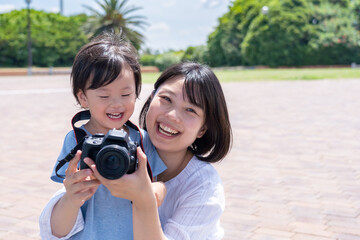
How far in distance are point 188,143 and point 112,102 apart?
0.36 meters

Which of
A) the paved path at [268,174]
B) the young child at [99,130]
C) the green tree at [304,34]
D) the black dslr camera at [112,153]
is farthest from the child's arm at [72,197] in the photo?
the green tree at [304,34]

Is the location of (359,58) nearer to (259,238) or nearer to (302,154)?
(302,154)

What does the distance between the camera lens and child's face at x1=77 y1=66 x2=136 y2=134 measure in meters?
0.56

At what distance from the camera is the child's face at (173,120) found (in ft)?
6.02

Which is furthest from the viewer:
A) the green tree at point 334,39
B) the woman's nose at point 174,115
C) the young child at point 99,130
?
the green tree at point 334,39

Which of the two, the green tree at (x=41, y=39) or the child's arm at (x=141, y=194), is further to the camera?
the green tree at (x=41, y=39)

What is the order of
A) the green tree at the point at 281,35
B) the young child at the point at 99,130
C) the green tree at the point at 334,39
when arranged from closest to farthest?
the young child at the point at 99,130, the green tree at the point at 334,39, the green tree at the point at 281,35

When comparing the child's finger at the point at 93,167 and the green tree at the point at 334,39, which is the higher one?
the green tree at the point at 334,39

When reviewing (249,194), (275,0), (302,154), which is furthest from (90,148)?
(275,0)

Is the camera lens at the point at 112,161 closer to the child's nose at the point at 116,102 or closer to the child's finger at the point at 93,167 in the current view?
Result: the child's finger at the point at 93,167

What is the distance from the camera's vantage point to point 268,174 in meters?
4.55

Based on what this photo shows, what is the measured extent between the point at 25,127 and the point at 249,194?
482 cm

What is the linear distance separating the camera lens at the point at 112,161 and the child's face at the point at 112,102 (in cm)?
56

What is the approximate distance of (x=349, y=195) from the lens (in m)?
3.88
